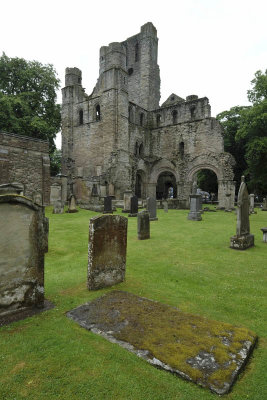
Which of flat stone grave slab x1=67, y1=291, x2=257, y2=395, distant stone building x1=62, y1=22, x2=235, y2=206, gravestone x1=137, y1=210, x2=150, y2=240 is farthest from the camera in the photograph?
distant stone building x1=62, y1=22, x2=235, y2=206

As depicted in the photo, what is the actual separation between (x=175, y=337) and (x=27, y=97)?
28.1 metres

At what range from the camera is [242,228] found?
6855mm

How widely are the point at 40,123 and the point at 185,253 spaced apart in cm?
2206

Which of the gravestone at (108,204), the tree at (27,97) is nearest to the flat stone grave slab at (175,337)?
the gravestone at (108,204)

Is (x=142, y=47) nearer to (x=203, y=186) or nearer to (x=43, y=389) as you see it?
(x=203, y=186)

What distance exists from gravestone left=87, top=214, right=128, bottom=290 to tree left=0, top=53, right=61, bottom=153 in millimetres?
22314

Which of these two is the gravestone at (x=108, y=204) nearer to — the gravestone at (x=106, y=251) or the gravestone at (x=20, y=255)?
the gravestone at (x=106, y=251)

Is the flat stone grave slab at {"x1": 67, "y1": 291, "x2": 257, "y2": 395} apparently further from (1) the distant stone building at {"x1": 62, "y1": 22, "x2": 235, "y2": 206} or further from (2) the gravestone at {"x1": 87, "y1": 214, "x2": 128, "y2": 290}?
(1) the distant stone building at {"x1": 62, "y1": 22, "x2": 235, "y2": 206}

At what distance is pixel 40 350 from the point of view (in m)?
2.38

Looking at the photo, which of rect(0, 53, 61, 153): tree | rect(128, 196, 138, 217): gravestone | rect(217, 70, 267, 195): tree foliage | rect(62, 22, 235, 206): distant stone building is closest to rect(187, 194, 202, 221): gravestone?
rect(128, 196, 138, 217): gravestone

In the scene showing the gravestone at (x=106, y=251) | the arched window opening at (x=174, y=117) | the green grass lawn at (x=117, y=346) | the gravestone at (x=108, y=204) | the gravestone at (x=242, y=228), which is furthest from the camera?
the arched window opening at (x=174, y=117)

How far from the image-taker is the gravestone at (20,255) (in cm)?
292

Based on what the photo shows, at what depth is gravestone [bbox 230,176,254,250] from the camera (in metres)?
6.65

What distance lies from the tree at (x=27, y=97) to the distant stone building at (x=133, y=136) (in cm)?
181
